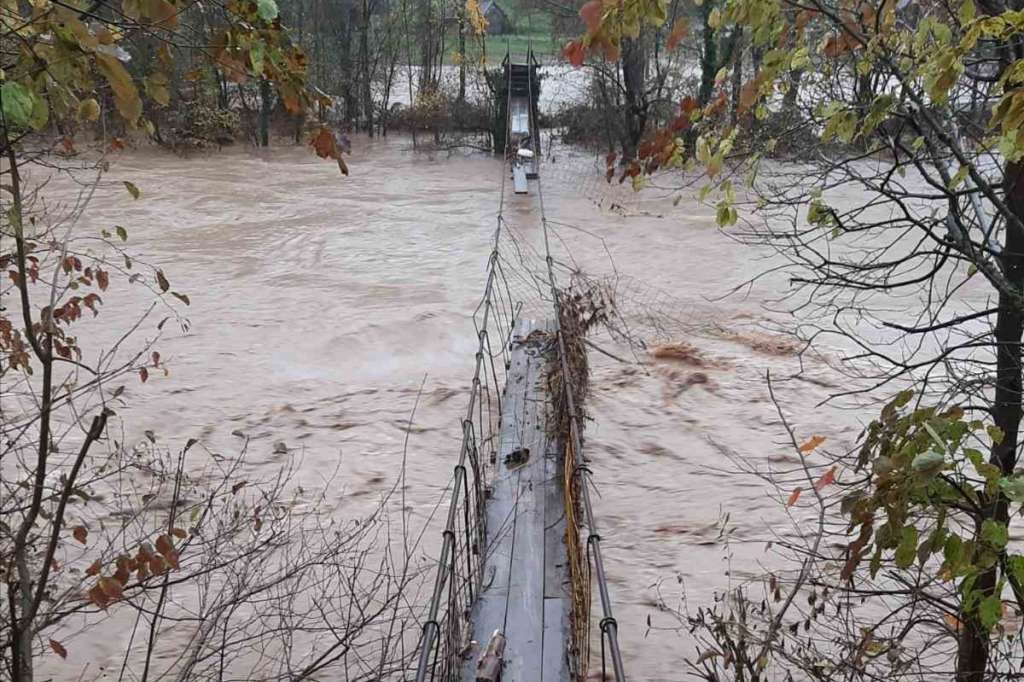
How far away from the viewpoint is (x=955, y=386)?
7.78 feet

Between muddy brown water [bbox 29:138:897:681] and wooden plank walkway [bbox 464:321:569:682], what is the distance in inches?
38.4

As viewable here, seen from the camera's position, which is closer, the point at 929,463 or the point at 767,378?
the point at 929,463

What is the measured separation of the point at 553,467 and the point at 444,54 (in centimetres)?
1986

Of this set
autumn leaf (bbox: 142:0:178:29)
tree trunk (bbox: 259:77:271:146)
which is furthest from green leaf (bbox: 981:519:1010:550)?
tree trunk (bbox: 259:77:271:146)

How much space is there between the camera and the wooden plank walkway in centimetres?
331

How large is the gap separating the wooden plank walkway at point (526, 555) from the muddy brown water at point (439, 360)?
0.97 meters

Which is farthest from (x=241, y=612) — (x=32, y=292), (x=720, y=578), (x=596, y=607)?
(x=32, y=292)

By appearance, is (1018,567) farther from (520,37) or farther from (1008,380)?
(520,37)

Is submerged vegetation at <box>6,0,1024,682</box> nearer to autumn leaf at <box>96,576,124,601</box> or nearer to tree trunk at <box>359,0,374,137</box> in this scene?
autumn leaf at <box>96,576,124,601</box>

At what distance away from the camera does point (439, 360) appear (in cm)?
915

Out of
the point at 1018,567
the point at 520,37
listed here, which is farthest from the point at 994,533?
the point at 520,37

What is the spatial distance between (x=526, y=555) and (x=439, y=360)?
17.4ft

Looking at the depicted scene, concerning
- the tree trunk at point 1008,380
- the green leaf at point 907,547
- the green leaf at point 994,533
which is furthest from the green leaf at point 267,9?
the tree trunk at point 1008,380

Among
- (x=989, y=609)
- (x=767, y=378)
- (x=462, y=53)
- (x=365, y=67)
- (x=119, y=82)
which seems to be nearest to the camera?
(x=119, y=82)
